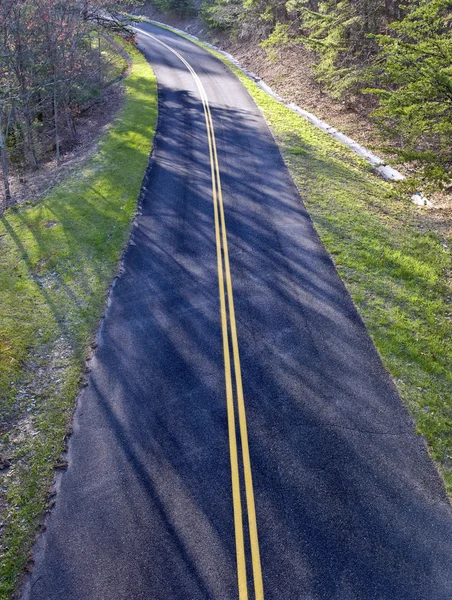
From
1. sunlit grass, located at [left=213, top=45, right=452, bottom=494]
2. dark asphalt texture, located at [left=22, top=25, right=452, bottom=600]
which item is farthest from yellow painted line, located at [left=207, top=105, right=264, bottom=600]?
sunlit grass, located at [left=213, top=45, right=452, bottom=494]

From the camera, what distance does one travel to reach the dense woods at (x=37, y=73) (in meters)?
16.8

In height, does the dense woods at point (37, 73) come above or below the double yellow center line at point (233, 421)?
above

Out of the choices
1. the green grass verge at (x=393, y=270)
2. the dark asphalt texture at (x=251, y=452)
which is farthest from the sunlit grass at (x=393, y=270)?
the dark asphalt texture at (x=251, y=452)

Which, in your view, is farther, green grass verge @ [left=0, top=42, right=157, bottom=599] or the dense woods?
the dense woods

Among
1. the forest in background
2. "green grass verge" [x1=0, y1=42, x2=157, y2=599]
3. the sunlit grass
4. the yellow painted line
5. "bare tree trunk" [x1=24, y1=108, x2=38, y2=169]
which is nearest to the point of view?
the yellow painted line

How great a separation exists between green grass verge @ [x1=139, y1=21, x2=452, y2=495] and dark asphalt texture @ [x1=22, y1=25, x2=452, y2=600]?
0.41 m

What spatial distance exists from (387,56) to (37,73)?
15.7 meters

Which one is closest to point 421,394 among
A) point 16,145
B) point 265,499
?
point 265,499

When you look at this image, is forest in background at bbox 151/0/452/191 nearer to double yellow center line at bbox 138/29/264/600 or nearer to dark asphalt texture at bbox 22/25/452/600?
dark asphalt texture at bbox 22/25/452/600

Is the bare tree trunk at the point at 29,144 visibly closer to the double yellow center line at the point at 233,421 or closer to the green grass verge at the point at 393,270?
the double yellow center line at the point at 233,421

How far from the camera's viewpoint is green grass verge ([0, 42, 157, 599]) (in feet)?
23.6

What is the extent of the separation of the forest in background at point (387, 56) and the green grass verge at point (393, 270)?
1.83 metres

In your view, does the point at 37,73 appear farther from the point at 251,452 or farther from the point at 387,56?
the point at 251,452

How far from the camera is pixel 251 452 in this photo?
7.41 metres
